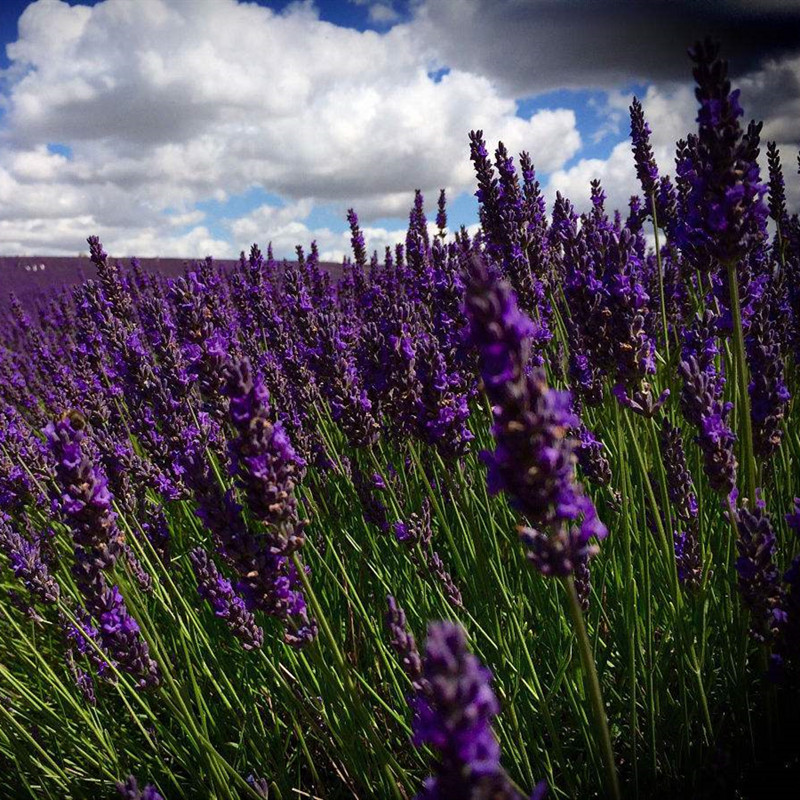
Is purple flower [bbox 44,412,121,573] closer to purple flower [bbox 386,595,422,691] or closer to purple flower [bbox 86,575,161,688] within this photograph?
purple flower [bbox 86,575,161,688]

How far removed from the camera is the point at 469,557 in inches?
104

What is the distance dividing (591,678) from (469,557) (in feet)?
5.15

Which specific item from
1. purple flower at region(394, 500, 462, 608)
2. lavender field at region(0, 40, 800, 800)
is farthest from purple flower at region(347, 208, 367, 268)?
purple flower at region(394, 500, 462, 608)

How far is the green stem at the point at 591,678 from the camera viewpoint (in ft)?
3.36

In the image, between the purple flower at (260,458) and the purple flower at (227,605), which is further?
the purple flower at (227,605)

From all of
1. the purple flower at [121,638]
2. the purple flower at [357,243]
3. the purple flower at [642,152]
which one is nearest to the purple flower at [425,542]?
the purple flower at [121,638]

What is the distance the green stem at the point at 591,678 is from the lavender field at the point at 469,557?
0.01 metres

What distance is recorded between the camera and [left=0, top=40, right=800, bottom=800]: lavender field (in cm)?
136

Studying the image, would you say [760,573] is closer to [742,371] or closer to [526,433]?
[742,371]

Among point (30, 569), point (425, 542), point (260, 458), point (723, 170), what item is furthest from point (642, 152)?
point (30, 569)

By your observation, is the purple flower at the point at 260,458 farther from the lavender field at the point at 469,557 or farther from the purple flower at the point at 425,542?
the purple flower at the point at 425,542

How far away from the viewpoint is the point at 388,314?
2393 millimetres

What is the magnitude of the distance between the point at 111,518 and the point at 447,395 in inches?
47.0

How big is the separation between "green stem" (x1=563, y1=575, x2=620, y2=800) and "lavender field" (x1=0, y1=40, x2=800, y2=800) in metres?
0.01
